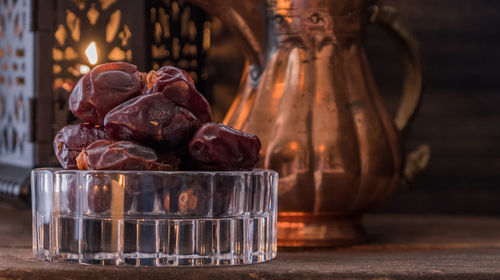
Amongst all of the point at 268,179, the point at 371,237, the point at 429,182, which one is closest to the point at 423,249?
the point at 371,237

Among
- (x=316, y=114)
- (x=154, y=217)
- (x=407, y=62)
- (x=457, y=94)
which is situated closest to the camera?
(x=154, y=217)

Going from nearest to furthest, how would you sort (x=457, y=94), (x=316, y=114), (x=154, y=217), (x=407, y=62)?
(x=154, y=217) < (x=316, y=114) < (x=407, y=62) < (x=457, y=94)

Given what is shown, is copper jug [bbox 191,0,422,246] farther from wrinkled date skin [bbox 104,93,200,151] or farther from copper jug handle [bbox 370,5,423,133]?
wrinkled date skin [bbox 104,93,200,151]

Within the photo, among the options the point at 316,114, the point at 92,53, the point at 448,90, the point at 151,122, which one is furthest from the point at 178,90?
the point at 448,90

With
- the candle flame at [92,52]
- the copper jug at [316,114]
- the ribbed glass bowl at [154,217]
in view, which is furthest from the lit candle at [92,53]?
the ribbed glass bowl at [154,217]

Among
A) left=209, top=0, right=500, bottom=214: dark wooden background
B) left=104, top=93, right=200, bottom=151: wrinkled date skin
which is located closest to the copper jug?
left=104, top=93, right=200, bottom=151: wrinkled date skin

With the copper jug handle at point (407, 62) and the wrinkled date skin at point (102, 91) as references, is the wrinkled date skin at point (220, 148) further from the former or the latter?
the copper jug handle at point (407, 62)

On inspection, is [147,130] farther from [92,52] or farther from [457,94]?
[457,94]

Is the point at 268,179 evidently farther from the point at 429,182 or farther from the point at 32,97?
the point at 429,182
